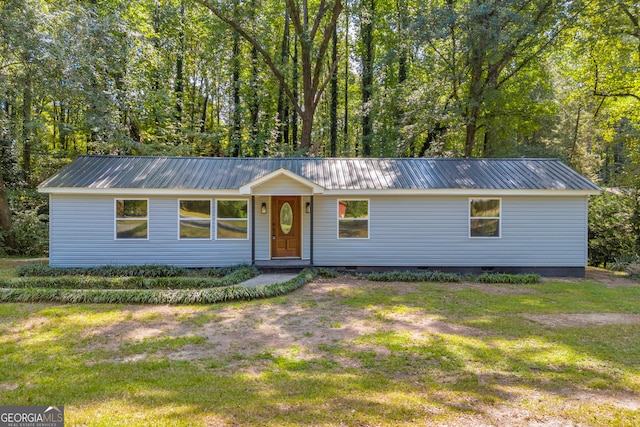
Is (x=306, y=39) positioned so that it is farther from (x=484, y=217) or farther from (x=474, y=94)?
(x=484, y=217)

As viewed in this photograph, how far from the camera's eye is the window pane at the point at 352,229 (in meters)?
11.1

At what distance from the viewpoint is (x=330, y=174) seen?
38.7 ft

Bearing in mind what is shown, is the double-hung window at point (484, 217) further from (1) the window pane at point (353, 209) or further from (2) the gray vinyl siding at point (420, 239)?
(1) the window pane at point (353, 209)

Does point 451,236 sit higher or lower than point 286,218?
lower

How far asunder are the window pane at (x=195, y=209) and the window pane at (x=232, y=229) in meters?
0.51

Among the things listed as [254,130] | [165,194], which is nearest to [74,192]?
[165,194]

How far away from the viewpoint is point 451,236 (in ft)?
36.2


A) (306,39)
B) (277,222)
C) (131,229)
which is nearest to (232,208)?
(277,222)

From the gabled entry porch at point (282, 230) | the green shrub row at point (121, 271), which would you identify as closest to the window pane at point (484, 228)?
the gabled entry porch at point (282, 230)

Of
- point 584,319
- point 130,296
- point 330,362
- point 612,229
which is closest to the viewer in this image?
point 330,362

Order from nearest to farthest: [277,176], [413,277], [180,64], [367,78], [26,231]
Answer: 1. [413,277]
2. [277,176]
3. [26,231]
4. [180,64]
5. [367,78]

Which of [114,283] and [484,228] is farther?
[484,228]

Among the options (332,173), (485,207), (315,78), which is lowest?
(485,207)

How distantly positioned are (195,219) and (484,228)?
8561 mm
